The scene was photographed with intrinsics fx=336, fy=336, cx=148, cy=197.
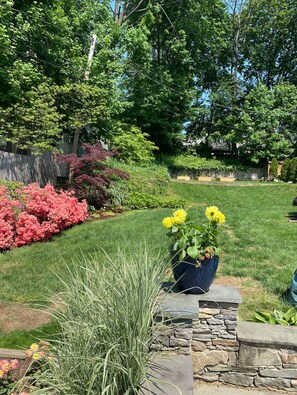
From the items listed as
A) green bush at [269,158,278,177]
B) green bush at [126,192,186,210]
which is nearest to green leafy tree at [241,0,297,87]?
green bush at [269,158,278,177]

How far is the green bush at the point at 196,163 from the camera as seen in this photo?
23141mm

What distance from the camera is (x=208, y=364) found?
2.62m

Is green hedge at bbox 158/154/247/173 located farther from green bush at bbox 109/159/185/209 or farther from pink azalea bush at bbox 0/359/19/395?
pink azalea bush at bbox 0/359/19/395

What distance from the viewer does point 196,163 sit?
23719 millimetres

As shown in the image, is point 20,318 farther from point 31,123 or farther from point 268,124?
point 268,124

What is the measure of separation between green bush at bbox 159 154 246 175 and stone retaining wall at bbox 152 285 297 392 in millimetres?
20171

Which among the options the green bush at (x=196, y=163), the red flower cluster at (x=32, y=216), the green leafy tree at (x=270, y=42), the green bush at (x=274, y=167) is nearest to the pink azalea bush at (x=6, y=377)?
the red flower cluster at (x=32, y=216)

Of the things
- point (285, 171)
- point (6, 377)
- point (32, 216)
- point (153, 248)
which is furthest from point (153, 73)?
point (6, 377)

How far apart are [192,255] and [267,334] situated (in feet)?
2.74

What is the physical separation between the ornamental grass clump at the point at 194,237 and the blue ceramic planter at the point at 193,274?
1.8 inches

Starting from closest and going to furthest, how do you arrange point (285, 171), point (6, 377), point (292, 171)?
point (6, 377) < point (292, 171) < point (285, 171)

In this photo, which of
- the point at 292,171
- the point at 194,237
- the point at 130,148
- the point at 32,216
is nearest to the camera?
the point at 194,237

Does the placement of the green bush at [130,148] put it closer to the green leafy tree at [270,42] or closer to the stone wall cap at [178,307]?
the stone wall cap at [178,307]

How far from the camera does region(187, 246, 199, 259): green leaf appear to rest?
2.56 meters
